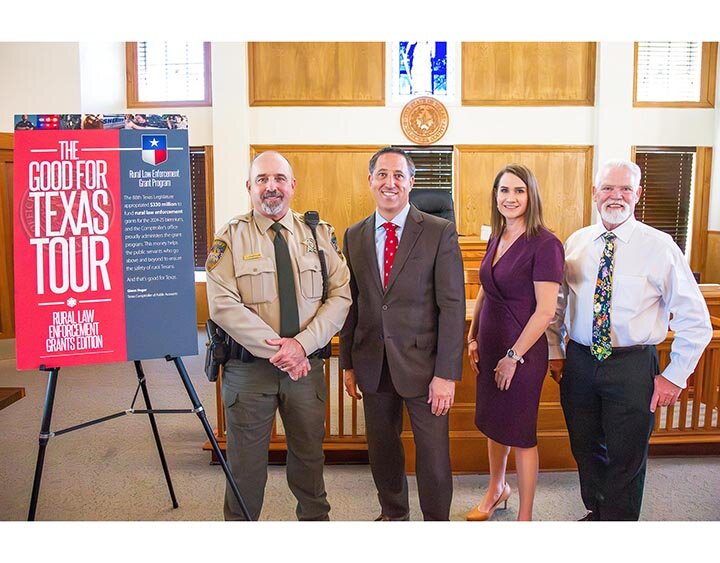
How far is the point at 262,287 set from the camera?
2090 millimetres

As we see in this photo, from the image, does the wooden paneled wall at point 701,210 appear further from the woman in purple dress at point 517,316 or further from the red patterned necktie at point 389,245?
the red patterned necktie at point 389,245

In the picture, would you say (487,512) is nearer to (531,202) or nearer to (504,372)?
(504,372)

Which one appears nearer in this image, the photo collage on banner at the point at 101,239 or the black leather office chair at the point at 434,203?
the photo collage on banner at the point at 101,239

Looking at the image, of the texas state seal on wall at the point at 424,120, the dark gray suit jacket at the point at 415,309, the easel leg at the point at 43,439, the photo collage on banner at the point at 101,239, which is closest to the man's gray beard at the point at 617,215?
the dark gray suit jacket at the point at 415,309

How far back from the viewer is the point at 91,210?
1983 millimetres

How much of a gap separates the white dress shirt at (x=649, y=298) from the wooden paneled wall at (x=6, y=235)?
5734 millimetres

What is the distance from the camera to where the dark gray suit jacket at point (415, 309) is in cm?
216

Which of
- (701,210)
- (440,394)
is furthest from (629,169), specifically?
(701,210)

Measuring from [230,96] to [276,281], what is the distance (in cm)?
509

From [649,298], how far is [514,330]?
50 cm

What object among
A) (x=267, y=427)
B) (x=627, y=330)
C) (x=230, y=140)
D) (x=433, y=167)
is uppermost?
(x=230, y=140)

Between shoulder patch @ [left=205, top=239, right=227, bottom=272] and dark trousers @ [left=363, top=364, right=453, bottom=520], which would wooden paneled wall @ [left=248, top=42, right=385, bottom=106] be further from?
dark trousers @ [left=363, top=364, right=453, bottom=520]

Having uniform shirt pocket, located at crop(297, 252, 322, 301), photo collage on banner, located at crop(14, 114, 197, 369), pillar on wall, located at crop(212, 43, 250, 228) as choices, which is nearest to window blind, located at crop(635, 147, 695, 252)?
pillar on wall, located at crop(212, 43, 250, 228)
